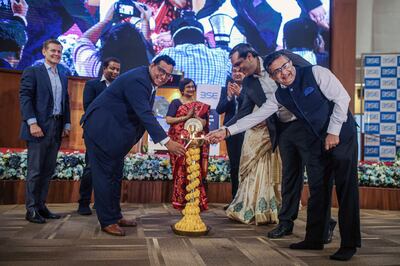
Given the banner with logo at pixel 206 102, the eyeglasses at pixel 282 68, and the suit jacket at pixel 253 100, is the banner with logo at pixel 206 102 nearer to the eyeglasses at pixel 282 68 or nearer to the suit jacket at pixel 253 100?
the suit jacket at pixel 253 100

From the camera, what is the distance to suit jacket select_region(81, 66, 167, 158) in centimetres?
256

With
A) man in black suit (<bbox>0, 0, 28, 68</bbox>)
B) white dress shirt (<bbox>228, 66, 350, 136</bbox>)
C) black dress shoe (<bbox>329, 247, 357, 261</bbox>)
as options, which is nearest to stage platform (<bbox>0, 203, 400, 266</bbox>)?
black dress shoe (<bbox>329, 247, 357, 261</bbox>)

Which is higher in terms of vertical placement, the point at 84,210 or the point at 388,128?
the point at 388,128

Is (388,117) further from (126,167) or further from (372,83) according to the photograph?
(126,167)

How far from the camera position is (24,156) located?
13.8ft

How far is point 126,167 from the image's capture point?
4.51 m

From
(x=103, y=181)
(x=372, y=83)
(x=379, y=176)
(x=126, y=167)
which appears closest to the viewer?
(x=103, y=181)

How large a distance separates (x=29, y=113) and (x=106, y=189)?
1015 millimetres

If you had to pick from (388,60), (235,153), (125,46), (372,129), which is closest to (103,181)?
(235,153)

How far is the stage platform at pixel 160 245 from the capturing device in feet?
6.70

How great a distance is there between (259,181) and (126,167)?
5.94 ft

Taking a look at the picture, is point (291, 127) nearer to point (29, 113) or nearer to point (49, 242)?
point (49, 242)

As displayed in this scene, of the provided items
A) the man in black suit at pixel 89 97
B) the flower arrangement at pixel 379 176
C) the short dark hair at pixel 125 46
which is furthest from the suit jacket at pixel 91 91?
the short dark hair at pixel 125 46

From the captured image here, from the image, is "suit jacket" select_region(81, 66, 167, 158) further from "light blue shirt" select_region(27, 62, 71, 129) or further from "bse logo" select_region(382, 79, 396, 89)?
"bse logo" select_region(382, 79, 396, 89)
